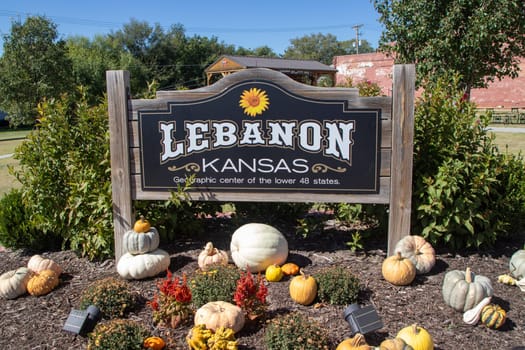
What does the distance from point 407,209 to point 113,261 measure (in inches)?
121

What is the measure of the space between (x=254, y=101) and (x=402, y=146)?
146cm

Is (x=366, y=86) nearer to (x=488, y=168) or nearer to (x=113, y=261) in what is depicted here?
(x=488, y=168)

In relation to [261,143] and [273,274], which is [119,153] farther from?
[273,274]

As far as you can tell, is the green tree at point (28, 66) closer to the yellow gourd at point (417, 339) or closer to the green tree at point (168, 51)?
the yellow gourd at point (417, 339)

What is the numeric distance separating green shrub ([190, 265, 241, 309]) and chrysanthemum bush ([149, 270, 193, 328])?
7.3 inches

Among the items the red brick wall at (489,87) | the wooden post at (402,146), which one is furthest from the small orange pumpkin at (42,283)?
the red brick wall at (489,87)

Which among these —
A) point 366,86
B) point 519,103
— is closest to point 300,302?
point 366,86

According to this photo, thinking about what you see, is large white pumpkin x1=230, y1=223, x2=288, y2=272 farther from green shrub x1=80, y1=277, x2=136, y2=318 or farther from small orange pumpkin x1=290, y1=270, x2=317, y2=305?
green shrub x1=80, y1=277, x2=136, y2=318

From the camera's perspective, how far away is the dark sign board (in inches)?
166

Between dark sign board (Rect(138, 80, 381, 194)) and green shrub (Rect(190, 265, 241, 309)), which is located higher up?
dark sign board (Rect(138, 80, 381, 194))

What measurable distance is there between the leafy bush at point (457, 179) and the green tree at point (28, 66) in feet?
74.1

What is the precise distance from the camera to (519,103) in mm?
26938

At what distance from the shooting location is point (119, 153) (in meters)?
4.45

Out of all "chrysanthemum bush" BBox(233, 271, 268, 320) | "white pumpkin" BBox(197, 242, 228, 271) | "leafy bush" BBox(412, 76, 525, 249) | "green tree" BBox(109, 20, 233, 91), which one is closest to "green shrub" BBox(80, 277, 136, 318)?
"white pumpkin" BBox(197, 242, 228, 271)
